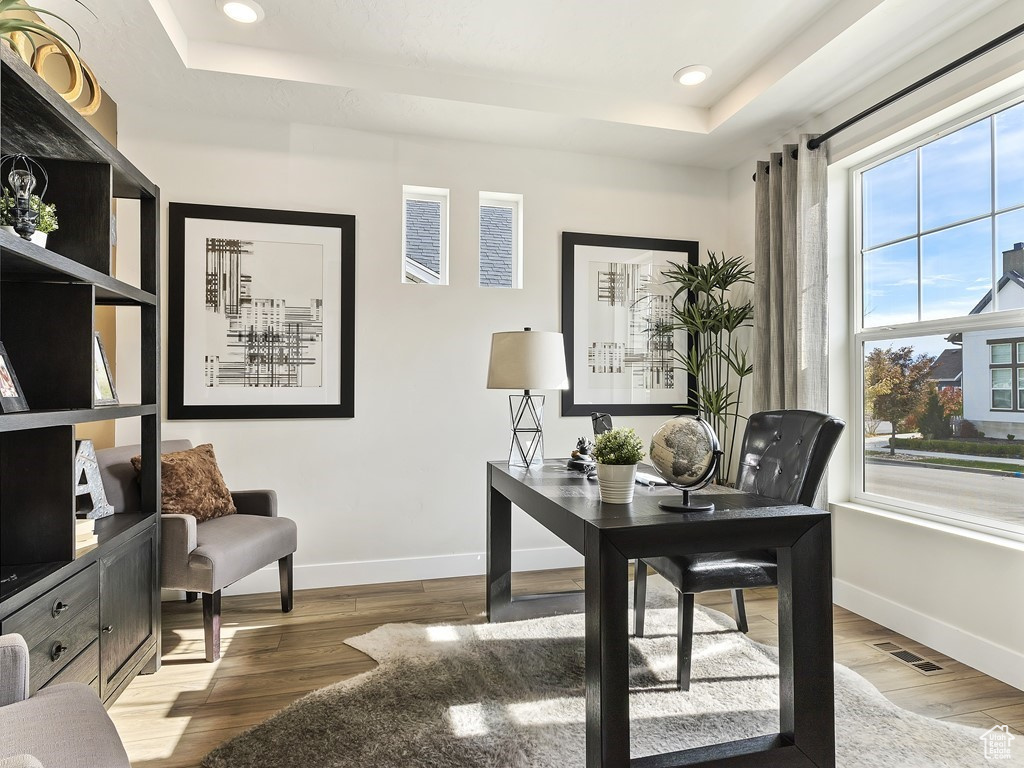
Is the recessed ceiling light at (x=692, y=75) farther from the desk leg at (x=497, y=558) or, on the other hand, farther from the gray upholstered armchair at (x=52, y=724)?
the gray upholstered armchair at (x=52, y=724)

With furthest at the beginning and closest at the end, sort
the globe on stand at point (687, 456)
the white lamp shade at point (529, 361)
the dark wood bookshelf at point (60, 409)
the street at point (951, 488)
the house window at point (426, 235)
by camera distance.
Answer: the house window at point (426, 235)
the white lamp shade at point (529, 361)
the street at point (951, 488)
the globe on stand at point (687, 456)
the dark wood bookshelf at point (60, 409)

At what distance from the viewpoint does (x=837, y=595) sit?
3.04 metres

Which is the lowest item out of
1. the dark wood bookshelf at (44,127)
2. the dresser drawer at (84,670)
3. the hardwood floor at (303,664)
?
the hardwood floor at (303,664)

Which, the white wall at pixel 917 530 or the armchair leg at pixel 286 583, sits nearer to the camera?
the white wall at pixel 917 530

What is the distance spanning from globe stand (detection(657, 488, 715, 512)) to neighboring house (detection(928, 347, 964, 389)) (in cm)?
154

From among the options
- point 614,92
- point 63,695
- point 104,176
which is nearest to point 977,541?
point 614,92

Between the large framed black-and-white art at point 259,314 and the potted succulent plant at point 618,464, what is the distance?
6.14 ft

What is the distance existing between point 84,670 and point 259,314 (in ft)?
6.17

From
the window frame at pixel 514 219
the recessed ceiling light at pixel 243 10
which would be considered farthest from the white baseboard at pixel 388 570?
the recessed ceiling light at pixel 243 10

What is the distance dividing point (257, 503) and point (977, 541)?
10.2 feet

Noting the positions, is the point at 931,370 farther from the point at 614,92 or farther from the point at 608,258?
the point at 614,92

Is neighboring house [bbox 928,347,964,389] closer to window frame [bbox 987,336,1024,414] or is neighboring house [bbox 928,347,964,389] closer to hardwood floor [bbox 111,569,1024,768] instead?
window frame [bbox 987,336,1024,414]

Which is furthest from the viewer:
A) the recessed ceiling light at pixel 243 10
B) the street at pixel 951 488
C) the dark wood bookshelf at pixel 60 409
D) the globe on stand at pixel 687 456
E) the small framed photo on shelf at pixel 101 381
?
the recessed ceiling light at pixel 243 10

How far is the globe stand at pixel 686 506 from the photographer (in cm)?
175
